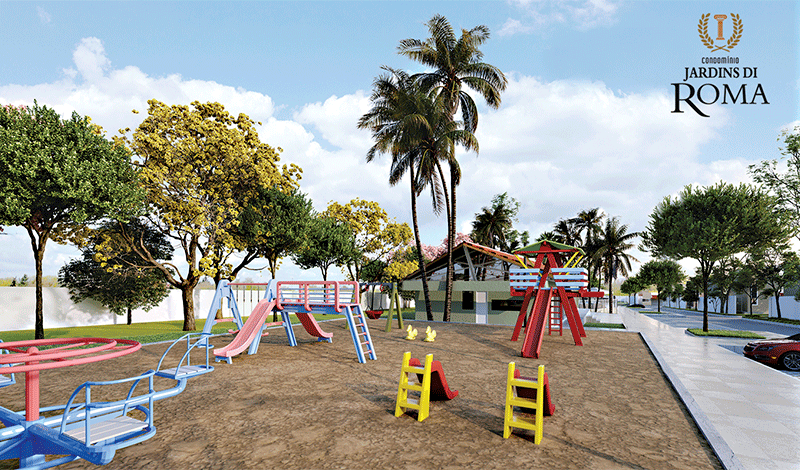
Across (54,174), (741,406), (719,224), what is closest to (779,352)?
(741,406)

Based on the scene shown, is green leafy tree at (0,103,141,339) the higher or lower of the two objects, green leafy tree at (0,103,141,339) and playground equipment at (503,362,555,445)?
the higher

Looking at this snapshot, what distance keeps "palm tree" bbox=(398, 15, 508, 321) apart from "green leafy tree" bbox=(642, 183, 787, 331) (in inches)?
483

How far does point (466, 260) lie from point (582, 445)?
23.4m

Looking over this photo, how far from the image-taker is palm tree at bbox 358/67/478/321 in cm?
2412

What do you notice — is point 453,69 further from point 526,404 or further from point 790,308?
point 790,308

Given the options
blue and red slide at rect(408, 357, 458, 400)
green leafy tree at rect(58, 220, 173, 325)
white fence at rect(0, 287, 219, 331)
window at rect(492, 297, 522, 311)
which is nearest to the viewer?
blue and red slide at rect(408, 357, 458, 400)

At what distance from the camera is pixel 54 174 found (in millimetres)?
13773

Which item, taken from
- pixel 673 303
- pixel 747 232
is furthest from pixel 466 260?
pixel 673 303

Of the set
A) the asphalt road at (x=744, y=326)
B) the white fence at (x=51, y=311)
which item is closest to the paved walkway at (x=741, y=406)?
the asphalt road at (x=744, y=326)

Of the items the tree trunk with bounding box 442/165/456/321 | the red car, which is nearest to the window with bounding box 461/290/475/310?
the tree trunk with bounding box 442/165/456/321

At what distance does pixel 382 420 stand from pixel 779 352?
44.8 feet

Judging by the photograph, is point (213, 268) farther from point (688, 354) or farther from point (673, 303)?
point (673, 303)

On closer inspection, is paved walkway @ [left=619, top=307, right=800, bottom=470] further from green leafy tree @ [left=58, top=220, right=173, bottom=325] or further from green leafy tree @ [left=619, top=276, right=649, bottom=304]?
green leafy tree @ [left=619, top=276, right=649, bottom=304]

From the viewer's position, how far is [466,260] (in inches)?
1142
